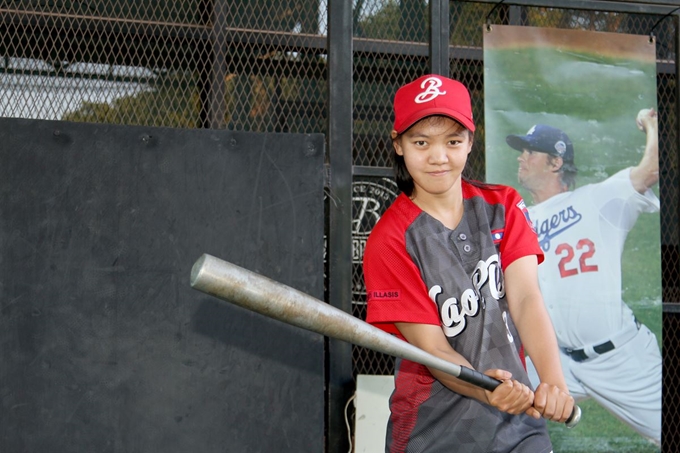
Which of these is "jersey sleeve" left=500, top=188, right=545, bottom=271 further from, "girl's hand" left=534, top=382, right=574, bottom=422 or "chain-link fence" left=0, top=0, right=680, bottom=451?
"chain-link fence" left=0, top=0, right=680, bottom=451

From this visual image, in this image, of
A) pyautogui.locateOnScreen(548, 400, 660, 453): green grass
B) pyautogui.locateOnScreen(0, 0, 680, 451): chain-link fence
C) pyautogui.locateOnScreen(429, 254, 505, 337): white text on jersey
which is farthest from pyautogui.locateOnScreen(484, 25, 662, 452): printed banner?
pyautogui.locateOnScreen(429, 254, 505, 337): white text on jersey

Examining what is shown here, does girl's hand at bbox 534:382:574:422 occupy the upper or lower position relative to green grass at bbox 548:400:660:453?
upper

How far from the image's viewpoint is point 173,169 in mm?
3051

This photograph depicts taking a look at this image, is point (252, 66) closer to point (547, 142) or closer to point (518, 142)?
point (518, 142)

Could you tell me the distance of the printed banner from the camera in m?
3.96

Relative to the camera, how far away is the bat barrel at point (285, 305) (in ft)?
5.99

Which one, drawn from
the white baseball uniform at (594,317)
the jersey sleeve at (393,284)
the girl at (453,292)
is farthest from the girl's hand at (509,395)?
the white baseball uniform at (594,317)

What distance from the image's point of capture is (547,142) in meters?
4.05

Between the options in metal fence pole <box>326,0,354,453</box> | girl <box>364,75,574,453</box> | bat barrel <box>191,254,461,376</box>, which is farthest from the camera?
metal fence pole <box>326,0,354,453</box>

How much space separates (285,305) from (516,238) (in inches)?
33.3

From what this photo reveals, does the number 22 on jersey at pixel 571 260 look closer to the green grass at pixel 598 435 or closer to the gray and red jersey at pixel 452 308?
the green grass at pixel 598 435

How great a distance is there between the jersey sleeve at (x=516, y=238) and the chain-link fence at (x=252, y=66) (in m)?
1.50

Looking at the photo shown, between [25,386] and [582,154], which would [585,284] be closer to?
[582,154]

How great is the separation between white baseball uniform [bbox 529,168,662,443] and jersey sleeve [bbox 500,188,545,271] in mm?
1455
